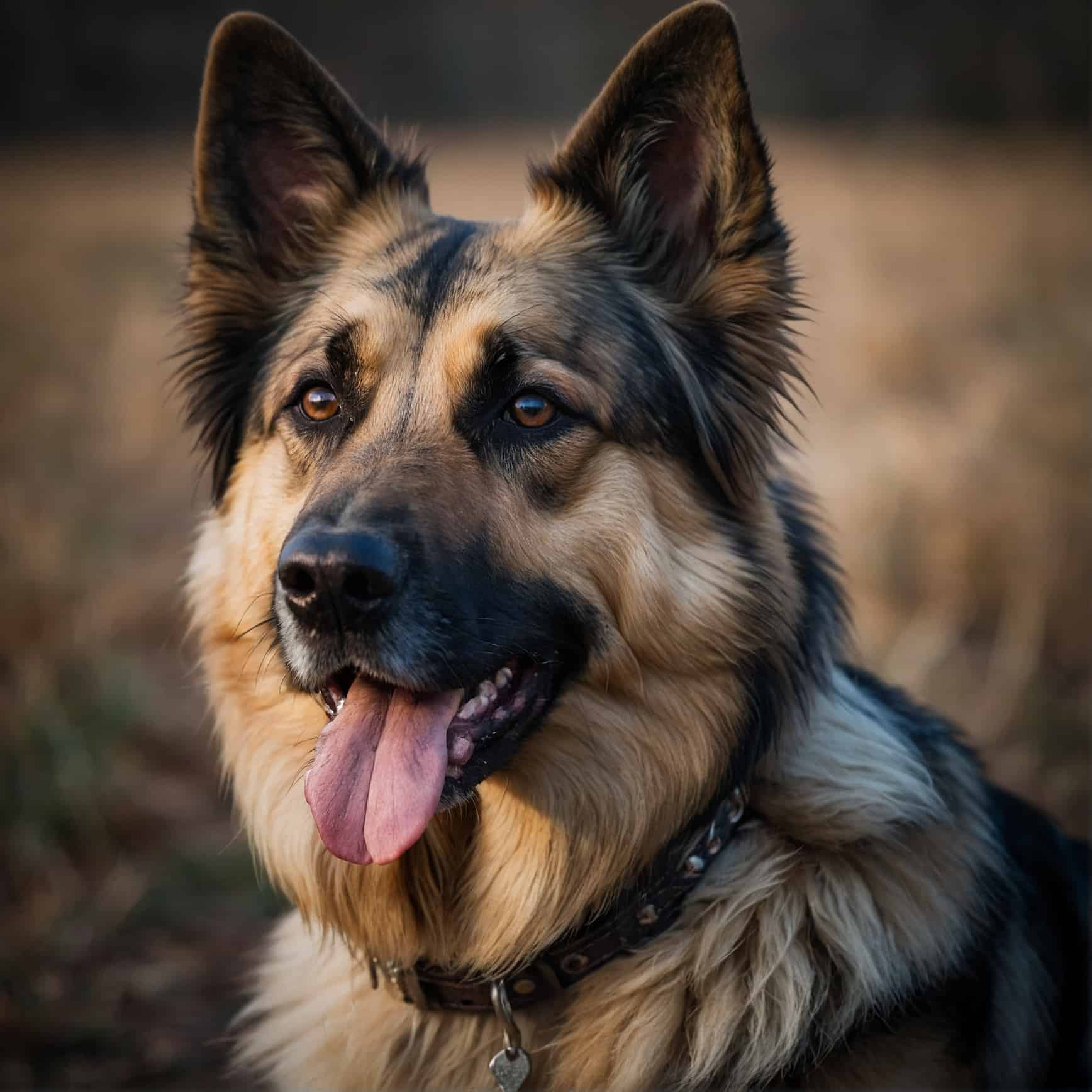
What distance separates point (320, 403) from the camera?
269cm

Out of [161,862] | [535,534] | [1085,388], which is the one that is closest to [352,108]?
[535,534]

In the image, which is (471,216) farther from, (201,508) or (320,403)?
(320,403)

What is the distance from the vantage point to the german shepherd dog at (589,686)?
2250 millimetres

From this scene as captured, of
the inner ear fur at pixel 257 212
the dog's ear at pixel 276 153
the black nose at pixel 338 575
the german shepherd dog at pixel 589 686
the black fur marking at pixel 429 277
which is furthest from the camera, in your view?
the inner ear fur at pixel 257 212

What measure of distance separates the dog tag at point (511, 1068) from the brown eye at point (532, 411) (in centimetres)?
153

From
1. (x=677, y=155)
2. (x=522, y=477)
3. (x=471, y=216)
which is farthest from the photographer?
(x=471, y=216)

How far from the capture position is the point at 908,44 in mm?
9195

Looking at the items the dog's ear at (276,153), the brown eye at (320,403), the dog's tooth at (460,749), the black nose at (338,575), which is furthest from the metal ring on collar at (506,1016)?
the dog's ear at (276,153)

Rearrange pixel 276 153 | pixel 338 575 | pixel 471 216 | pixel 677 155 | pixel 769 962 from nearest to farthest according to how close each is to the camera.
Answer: pixel 338 575
pixel 769 962
pixel 677 155
pixel 276 153
pixel 471 216

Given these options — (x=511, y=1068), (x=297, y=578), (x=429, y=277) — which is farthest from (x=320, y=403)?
(x=511, y=1068)

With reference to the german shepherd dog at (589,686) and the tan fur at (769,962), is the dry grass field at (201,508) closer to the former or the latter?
the german shepherd dog at (589,686)

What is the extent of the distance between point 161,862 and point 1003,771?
4348 mm

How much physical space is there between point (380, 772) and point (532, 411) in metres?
0.98

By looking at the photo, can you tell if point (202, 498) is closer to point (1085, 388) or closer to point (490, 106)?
point (490, 106)
